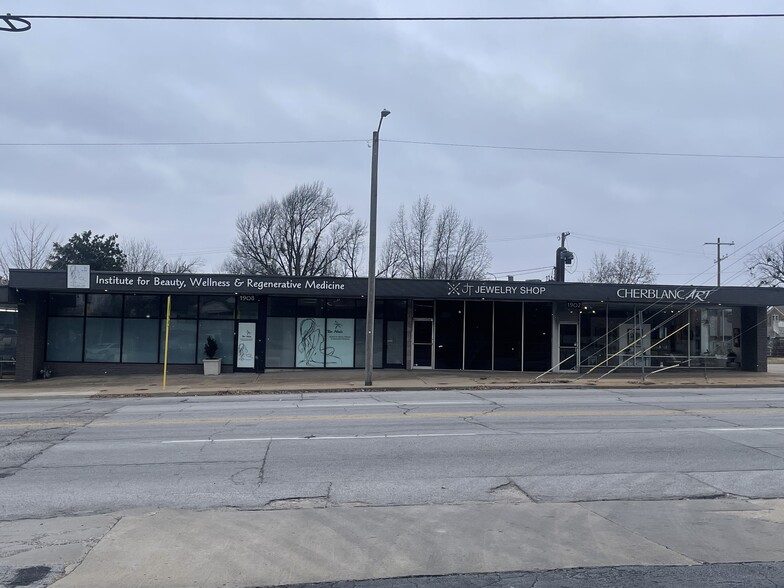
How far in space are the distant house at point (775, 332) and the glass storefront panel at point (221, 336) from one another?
38.9 m

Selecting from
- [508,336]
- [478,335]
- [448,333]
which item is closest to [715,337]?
[508,336]

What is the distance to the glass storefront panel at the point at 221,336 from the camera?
91.1 feet

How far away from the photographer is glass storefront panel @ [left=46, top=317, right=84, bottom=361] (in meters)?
27.7

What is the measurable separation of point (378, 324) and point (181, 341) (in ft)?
25.9

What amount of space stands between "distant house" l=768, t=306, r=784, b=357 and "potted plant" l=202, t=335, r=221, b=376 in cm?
3964

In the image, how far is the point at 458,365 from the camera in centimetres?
2897

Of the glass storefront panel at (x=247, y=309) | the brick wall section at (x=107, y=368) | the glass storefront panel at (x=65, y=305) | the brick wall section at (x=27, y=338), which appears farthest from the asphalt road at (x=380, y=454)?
the glass storefront panel at (x=65, y=305)

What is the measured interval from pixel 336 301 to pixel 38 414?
13.6 m

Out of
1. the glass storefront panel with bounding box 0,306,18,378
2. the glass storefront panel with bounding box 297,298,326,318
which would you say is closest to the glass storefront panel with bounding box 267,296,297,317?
the glass storefront panel with bounding box 297,298,326,318

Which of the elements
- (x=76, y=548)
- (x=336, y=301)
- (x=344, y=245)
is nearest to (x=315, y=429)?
(x=76, y=548)

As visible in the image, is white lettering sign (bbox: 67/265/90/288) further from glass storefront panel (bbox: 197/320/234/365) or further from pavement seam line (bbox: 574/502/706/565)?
pavement seam line (bbox: 574/502/706/565)

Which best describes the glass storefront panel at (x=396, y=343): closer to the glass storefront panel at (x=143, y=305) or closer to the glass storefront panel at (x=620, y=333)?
the glass storefront panel at (x=620, y=333)

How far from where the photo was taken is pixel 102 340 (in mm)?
27750

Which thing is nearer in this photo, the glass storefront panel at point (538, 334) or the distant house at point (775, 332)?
the glass storefront panel at point (538, 334)
